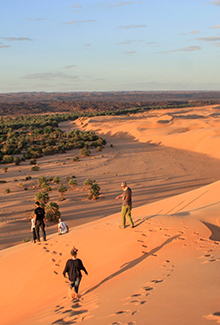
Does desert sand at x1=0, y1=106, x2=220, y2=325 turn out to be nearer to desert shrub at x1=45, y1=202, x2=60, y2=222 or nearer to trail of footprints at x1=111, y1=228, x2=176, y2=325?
trail of footprints at x1=111, y1=228, x2=176, y2=325

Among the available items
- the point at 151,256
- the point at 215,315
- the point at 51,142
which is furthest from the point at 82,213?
the point at 51,142

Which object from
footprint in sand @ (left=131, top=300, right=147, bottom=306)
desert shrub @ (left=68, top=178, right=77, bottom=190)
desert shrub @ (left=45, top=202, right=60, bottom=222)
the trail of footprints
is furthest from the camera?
desert shrub @ (left=68, top=178, right=77, bottom=190)

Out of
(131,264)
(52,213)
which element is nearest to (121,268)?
(131,264)

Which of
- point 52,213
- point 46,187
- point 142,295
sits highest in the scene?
point 46,187

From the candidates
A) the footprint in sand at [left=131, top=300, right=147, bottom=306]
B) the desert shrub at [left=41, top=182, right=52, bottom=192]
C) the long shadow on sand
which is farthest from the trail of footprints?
the desert shrub at [left=41, top=182, right=52, bottom=192]

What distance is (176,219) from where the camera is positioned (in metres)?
9.45

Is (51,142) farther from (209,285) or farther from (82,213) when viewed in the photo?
(209,285)

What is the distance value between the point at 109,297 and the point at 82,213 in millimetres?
8948

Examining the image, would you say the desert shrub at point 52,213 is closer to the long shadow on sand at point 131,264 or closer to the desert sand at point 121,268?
the desert sand at point 121,268

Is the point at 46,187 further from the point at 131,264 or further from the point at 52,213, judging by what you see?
the point at 131,264

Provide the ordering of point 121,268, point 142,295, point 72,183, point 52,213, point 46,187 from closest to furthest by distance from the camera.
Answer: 1. point 142,295
2. point 121,268
3. point 52,213
4. point 46,187
5. point 72,183

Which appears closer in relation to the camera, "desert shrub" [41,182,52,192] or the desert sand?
the desert sand

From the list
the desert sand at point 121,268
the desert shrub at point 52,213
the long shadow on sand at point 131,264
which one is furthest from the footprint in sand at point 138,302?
the desert shrub at point 52,213

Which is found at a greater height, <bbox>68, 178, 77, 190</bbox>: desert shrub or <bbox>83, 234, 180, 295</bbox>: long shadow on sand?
<bbox>68, 178, 77, 190</bbox>: desert shrub
